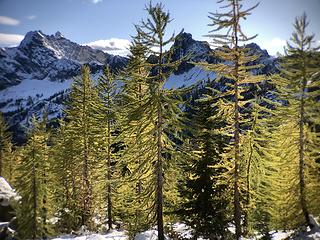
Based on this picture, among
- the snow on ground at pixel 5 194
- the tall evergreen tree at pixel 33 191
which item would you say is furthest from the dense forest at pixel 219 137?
the snow on ground at pixel 5 194

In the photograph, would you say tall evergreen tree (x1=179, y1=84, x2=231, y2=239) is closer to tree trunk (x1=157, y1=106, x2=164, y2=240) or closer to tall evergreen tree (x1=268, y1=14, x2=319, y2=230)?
tree trunk (x1=157, y1=106, x2=164, y2=240)

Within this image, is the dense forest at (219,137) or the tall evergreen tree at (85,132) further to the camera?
the tall evergreen tree at (85,132)

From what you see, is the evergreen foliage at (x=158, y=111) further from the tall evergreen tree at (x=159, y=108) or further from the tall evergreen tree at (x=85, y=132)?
the tall evergreen tree at (x=85, y=132)

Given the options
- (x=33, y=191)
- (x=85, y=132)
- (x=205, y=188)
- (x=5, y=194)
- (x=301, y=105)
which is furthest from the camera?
(x=5, y=194)

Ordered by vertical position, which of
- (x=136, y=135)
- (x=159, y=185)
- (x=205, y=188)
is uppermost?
(x=136, y=135)

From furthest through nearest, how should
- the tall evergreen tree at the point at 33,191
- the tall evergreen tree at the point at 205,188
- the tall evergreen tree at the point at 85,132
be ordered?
the tall evergreen tree at the point at 85,132 → the tall evergreen tree at the point at 33,191 → the tall evergreen tree at the point at 205,188

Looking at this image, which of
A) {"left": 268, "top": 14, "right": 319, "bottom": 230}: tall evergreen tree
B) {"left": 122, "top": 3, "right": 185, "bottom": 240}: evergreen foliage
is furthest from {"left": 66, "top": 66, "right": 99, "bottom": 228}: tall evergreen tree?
{"left": 268, "top": 14, "right": 319, "bottom": 230}: tall evergreen tree

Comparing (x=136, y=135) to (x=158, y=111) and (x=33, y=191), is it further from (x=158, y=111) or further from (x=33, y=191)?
(x=33, y=191)

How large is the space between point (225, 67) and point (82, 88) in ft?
59.4

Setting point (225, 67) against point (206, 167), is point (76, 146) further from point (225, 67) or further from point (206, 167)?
point (225, 67)

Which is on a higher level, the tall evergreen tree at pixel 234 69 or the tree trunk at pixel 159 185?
the tall evergreen tree at pixel 234 69

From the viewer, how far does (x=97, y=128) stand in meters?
28.9

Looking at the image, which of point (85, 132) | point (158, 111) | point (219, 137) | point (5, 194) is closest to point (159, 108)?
point (158, 111)

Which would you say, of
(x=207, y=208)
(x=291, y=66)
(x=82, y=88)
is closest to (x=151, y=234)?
(x=207, y=208)
